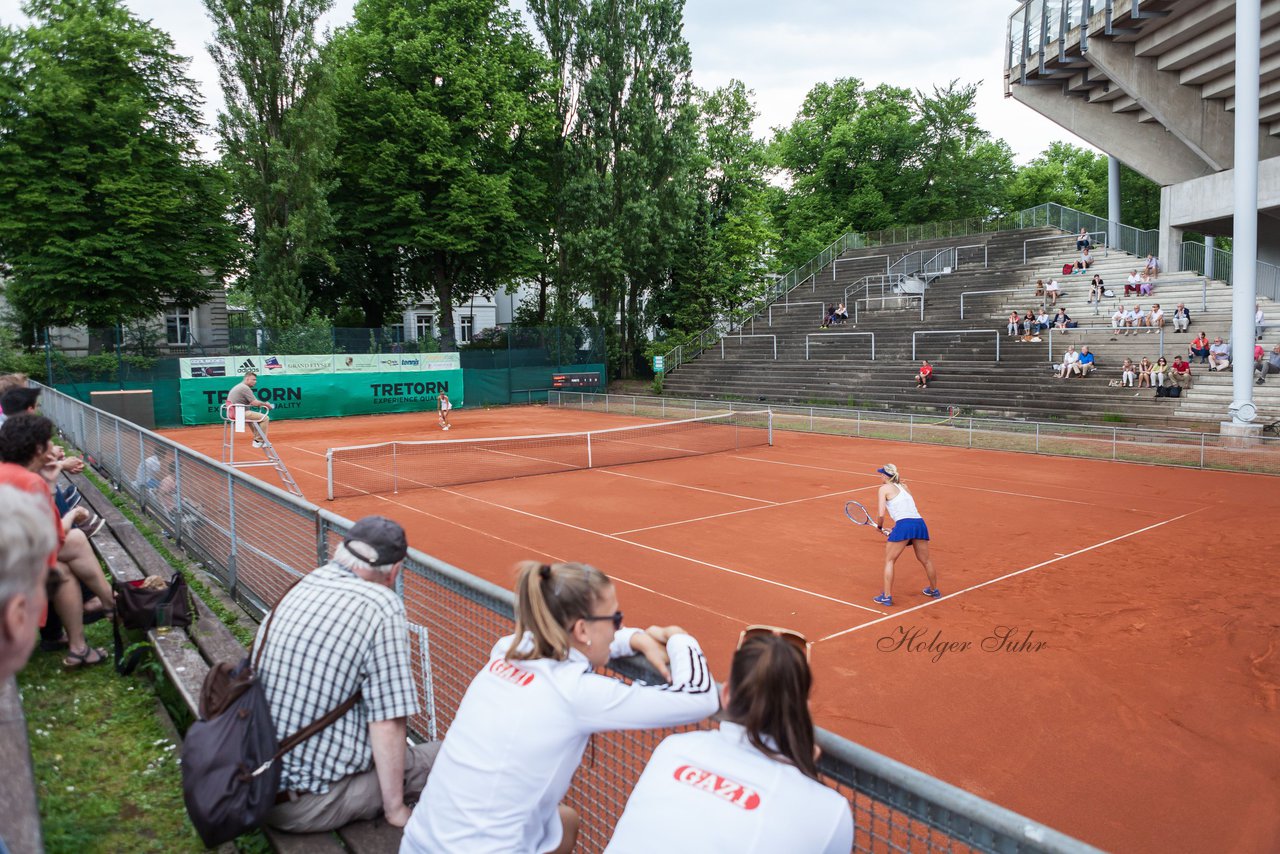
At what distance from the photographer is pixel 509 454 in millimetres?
22859

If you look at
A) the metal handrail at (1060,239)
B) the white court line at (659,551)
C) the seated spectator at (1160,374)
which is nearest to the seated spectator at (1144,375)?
the seated spectator at (1160,374)

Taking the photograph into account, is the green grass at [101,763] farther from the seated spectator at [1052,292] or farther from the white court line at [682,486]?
the seated spectator at [1052,292]

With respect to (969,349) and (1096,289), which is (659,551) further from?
(1096,289)

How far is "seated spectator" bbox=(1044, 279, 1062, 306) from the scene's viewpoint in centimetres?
3722

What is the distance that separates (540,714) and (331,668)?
1152mm

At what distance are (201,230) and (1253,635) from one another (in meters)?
40.1

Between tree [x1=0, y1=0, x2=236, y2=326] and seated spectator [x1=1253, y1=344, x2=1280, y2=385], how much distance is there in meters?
40.4

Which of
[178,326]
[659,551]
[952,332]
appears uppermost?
[178,326]

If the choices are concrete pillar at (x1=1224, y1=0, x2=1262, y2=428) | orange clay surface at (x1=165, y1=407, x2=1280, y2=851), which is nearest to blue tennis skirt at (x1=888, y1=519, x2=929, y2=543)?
orange clay surface at (x1=165, y1=407, x2=1280, y2=851)

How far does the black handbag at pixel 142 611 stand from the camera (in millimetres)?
A: 6070

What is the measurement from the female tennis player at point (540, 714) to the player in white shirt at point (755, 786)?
1.22 feet

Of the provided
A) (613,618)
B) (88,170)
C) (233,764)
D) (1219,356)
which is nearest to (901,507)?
(613,618)

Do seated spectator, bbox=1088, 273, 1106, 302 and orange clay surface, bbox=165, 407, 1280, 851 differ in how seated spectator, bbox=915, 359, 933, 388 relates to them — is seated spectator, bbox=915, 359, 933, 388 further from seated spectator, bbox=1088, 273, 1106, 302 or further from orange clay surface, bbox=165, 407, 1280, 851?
orange clay surface, bbox=165, 407, 1280, 851

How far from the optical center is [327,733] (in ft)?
12.2
